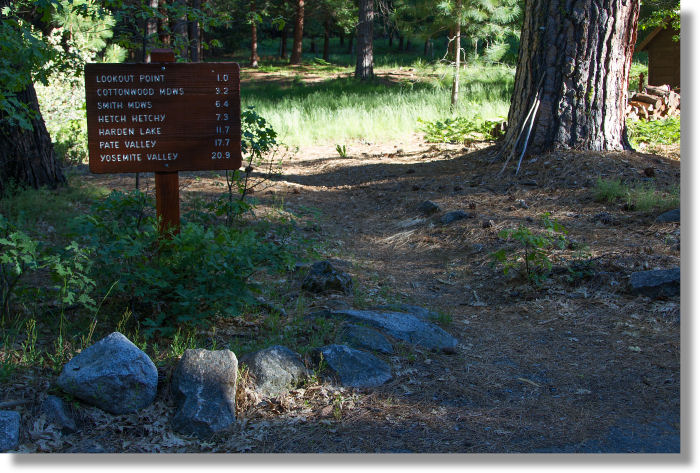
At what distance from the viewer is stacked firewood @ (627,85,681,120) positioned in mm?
11050

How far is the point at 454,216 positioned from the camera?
678 cm

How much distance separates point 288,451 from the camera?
9.70 ft

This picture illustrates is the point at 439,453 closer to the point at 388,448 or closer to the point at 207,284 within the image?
the point at 388,448

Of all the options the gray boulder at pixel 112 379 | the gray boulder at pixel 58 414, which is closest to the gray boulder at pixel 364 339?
the gray boulder at pixel 112 379

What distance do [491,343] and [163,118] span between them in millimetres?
2736

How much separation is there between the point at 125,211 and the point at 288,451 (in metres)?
2.43

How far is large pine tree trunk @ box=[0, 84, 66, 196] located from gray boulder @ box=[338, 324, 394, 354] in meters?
5.12

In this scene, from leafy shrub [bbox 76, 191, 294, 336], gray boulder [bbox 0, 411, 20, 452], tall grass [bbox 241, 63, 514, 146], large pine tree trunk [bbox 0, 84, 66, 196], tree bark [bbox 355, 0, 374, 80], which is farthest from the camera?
tree bark [bbox 355, 0, 374, 80]

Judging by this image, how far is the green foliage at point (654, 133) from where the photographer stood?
9555mm

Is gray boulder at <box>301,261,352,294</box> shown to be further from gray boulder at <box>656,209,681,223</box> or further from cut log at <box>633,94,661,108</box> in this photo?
cut log at <box>633,94,661,108</box>

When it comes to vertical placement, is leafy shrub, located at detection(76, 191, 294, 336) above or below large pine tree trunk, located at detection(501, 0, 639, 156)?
below

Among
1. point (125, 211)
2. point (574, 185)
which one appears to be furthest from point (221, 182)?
point (574, 185)

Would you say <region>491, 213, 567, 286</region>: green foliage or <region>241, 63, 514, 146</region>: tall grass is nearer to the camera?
<region>491, 213, 567, 286</region>: green foliage

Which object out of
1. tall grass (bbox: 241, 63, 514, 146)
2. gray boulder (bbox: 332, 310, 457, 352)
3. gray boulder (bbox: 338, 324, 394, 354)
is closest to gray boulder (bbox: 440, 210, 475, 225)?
gray boulder (bbox: 332, 310, 457, 352)
